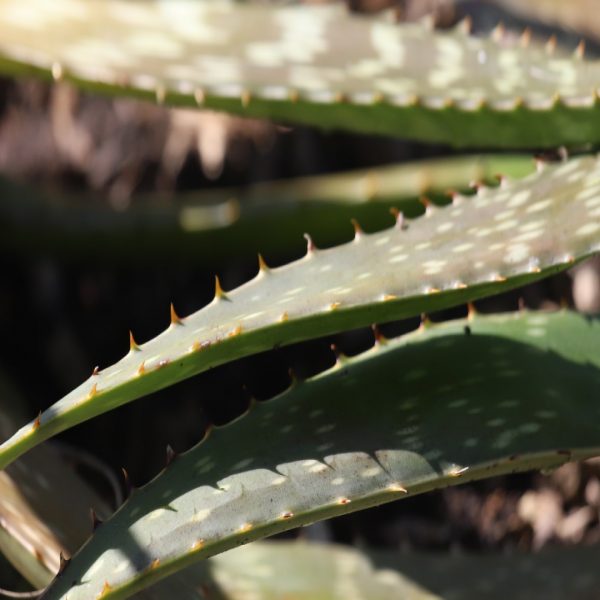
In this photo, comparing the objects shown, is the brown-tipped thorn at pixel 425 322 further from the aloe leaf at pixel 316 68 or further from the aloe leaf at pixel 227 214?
the aloe leaf at pixel 227 214

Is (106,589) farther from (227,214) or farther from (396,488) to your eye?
(227,214)

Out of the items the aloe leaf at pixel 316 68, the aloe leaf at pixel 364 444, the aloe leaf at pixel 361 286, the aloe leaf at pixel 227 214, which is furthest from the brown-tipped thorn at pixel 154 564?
the aloe leaf at pixel 227 214

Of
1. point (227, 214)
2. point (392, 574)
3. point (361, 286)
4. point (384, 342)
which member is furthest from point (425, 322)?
point (227, 214)

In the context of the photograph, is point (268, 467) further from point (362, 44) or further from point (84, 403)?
point (362, 44)

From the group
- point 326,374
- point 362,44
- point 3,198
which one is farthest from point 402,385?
point 3,198

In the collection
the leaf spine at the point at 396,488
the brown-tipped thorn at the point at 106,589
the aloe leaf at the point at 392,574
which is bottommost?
the aloe leaf at the point at 392,574

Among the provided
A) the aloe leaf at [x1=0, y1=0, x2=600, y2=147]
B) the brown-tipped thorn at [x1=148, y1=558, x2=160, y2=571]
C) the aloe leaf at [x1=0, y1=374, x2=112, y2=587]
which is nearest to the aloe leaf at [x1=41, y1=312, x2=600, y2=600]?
the brown-tipped thorn at [x1=148, y1=558, x2=160, y2=571]
